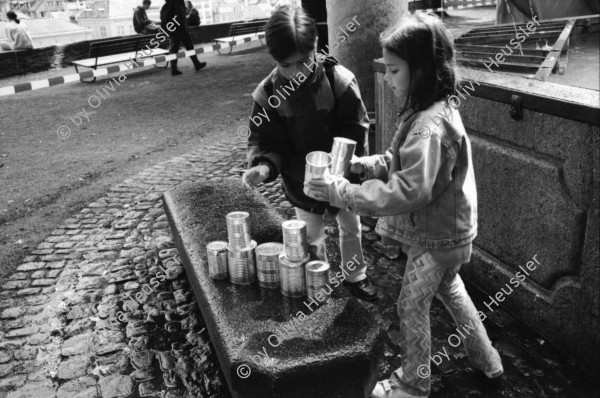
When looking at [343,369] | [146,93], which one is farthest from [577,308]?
[146,93]

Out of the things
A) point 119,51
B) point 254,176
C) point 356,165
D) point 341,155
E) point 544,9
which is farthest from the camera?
point 119,51

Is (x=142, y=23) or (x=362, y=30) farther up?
(x=362, y=30)

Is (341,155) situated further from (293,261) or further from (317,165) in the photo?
(293,261)

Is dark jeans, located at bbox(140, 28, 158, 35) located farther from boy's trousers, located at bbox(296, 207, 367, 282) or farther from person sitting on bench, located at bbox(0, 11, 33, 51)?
boy's trousers, located at bbox(296, 207, 367, 282)

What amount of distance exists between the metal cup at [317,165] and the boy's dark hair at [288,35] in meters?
0.61

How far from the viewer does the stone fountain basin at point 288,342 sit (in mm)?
2244

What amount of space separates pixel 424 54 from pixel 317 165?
611 millimetres

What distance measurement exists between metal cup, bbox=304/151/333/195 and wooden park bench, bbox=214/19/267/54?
1443cm

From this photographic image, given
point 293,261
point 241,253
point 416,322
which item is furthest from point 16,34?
point 416,322

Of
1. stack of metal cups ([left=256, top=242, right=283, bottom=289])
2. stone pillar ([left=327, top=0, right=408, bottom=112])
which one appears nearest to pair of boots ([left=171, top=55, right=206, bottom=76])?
stone pillar ([left=327, top=0, right=408, bottom=112])

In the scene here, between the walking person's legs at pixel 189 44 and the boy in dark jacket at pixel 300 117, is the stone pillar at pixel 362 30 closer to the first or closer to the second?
the boy in dark jacket at pixel 300 117

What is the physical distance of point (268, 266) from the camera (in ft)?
8.93

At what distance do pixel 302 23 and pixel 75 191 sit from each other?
4.10 metres

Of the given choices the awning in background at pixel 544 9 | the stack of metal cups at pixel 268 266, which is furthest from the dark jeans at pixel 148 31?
the stack of metal cups at pixel 268 266
